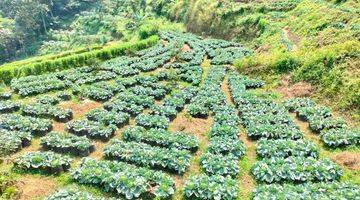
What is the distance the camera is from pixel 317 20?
1761 inches

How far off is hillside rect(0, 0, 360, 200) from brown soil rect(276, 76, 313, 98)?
5.3 inches

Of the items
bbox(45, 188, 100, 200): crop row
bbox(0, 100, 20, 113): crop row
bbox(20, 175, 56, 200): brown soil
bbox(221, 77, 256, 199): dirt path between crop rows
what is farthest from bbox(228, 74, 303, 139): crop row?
bbox(0, 100, 20, 113): crop row

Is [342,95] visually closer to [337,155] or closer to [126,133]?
[337,155]

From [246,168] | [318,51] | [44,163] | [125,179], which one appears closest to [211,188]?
[246,168]

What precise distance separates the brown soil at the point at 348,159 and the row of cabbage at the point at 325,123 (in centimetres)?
129

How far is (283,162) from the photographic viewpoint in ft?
67.2

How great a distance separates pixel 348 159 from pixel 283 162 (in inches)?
148

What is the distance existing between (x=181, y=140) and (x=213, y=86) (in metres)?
12.8

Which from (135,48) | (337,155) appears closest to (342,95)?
(337,155)

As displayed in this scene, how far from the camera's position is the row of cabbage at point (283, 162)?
18.0m

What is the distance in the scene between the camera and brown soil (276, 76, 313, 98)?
31.7m

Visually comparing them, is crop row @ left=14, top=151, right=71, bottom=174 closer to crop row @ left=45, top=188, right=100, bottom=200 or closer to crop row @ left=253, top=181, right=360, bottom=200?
crop row @ left=45, top=188, right=100, bottom=200

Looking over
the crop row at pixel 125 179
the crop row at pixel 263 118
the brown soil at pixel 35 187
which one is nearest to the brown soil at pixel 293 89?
the crop row at pixel 263 118

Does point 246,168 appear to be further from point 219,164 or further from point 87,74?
point 87,74
